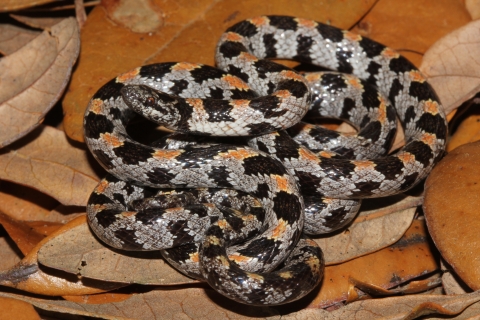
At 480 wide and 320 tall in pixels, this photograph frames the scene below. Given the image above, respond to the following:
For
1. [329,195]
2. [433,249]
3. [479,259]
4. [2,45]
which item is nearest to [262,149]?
[329,195]

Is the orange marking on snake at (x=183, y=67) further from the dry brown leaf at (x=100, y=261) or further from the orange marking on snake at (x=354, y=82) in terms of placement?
the dry brown leaf at (x=100, y=261)

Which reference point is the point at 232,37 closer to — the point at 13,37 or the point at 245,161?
the point at 245,161

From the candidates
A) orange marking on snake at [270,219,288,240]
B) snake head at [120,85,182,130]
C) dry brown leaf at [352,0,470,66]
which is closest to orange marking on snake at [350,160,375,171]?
orange marking on snake at [270,219,288,240]

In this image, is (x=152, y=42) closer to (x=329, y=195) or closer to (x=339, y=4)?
(x=339, y=4)

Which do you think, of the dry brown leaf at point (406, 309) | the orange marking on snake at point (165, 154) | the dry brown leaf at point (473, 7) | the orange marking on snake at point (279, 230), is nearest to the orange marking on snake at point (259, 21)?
the orange marking on snake at point (165, 154)

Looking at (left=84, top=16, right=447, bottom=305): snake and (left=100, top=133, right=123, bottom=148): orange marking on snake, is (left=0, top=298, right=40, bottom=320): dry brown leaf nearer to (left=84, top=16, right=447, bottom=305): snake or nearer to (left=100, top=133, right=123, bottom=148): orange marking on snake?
(left=84, top=16, right=447, bottom=305): snake
